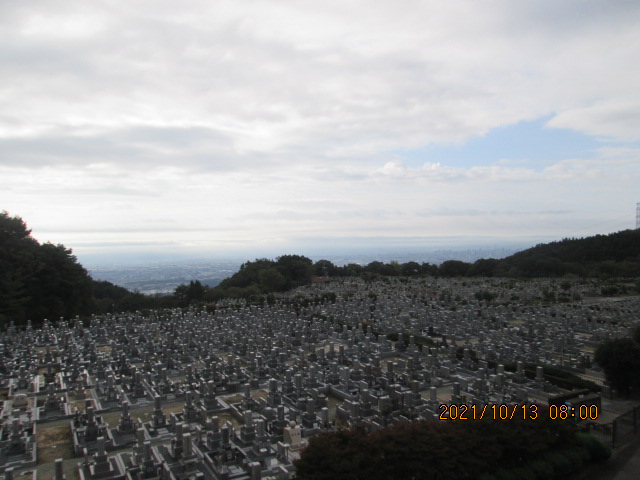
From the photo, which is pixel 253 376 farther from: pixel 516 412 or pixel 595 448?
Result: pixel 595 448

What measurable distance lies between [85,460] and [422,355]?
42.9 ft

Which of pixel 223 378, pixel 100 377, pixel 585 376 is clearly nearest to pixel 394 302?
pixel 585 376

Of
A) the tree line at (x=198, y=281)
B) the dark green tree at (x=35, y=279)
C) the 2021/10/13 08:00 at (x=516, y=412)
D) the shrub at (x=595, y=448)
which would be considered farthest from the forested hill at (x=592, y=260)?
the dark green tree at (x=35, y=279)

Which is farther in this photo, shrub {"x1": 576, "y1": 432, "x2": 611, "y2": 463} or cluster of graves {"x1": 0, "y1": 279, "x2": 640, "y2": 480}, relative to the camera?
cluster of graves {"x1": 0, "y1": 279, "x2": 640, "y2": 480}

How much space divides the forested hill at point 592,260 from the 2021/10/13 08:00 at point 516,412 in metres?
41.9

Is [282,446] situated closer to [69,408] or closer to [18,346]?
[69,408]

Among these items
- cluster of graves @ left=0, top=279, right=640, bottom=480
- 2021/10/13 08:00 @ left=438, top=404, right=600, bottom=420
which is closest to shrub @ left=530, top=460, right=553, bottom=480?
2021/10/13 08:00 @ left=438, top=404, right=600, bottom=420

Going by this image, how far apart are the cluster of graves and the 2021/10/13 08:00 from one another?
46.9 inches

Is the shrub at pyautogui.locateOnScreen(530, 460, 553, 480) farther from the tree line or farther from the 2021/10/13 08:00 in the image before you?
the tree line

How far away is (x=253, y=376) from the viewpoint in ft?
50.8

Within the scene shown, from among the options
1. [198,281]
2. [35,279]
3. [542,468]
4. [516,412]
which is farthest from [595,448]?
[198,281]

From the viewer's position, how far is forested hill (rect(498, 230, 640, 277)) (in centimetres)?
4747

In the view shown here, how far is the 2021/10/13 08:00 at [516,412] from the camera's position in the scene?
8.46m

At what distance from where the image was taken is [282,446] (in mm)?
9539
